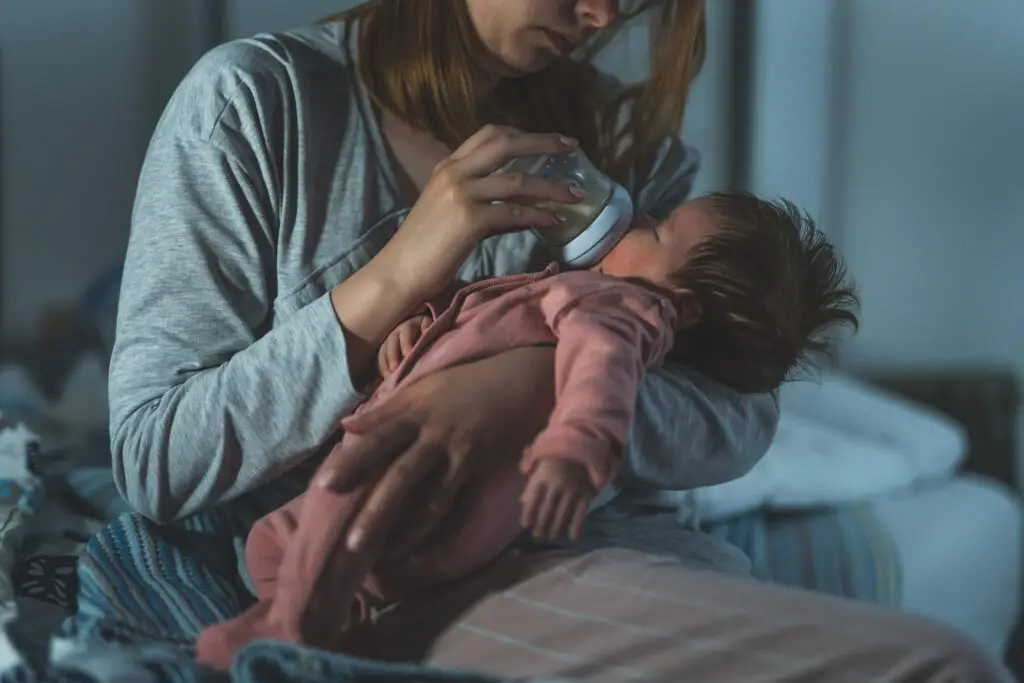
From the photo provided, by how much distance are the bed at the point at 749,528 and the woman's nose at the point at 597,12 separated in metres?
0.26

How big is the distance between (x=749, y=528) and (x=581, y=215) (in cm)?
30

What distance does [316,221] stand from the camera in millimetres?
524

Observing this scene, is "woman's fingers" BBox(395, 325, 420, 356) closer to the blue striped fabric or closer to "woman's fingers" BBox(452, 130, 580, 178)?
"woman's fingers" BBox(452, 130, 580, 178)

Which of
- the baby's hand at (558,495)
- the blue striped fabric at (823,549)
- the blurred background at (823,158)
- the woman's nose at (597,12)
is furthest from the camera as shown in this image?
the blurred background at (823,158)

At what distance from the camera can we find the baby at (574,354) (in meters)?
0.38

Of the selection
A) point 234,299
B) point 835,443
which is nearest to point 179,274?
point 234,299

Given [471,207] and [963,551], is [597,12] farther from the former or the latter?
[963,551]

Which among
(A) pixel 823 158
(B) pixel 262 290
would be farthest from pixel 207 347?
(A) pixel 823 158

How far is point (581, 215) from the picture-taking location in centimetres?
46

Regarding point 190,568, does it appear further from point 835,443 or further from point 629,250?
point 835,443

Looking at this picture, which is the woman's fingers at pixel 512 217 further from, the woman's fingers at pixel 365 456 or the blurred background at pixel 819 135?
the blurred background at pixel 819 135

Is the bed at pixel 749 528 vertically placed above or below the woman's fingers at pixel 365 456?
below

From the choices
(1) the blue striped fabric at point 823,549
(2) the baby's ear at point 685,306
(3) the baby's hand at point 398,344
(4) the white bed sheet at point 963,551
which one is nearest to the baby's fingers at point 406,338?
(3) the baby's hand at point 398,344

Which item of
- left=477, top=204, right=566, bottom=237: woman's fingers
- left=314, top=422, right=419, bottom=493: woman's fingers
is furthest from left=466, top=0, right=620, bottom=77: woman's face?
left=314, top=422, right=419, bottom=493: woman's fingers
